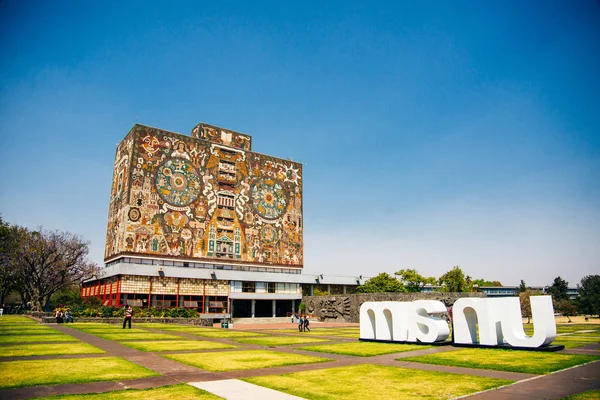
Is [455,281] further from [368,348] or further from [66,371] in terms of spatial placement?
[66,371]

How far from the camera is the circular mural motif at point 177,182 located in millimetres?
64000

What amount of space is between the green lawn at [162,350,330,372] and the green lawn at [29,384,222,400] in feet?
10.7

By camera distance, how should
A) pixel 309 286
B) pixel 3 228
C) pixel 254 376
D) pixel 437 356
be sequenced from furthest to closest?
pixel 309 286
pixel 3 228
pixel 437 356
pixel 254 376

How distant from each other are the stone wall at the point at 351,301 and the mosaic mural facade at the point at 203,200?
54.1 feet

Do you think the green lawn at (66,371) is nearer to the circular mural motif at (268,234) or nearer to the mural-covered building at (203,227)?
the mural-covered building at (203,227)

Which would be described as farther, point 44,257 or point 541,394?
point 44,257

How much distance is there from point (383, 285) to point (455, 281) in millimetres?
12764

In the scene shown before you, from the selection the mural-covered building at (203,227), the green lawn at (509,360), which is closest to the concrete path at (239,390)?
the green lawn at (509,360)

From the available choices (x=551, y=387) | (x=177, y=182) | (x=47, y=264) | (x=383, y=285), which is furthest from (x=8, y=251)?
(x=551, y=387)

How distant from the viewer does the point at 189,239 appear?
64812mm

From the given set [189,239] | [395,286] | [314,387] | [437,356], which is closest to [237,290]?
[189,239]

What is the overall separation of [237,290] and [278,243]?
12600mm

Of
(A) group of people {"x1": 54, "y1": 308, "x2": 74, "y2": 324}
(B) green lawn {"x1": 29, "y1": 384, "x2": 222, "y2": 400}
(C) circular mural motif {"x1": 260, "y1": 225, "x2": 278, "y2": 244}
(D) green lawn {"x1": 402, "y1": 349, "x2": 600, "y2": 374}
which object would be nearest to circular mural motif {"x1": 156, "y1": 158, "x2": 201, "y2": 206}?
(C) circular mural motif {"x1": 260, "y1": 225, "x2": 278, "y2": 244}

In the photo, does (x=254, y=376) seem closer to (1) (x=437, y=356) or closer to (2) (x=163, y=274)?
(1) (x=437, y=356)
